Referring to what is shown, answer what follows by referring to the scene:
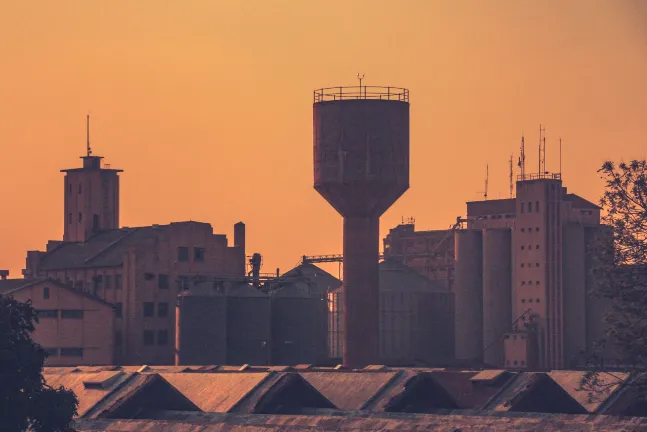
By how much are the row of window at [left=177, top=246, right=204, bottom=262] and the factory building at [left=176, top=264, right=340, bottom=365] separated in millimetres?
6746

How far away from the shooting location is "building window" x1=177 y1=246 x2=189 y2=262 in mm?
126250

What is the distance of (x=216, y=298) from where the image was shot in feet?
382

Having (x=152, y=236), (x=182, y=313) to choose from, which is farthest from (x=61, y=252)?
(x=182, y=313)

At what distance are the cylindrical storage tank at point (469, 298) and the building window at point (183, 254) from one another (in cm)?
2297

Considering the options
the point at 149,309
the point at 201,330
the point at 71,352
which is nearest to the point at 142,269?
the point at 149,309

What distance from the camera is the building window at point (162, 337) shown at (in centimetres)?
12544

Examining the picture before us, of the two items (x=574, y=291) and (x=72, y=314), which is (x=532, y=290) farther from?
(x=72, y=314)

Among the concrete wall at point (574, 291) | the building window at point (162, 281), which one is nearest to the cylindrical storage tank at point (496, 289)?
the concrete wall at point (574, 291)

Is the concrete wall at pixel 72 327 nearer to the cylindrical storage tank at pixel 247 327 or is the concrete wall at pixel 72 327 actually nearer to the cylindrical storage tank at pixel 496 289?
the cylindrical storage tank at pixel 247 327

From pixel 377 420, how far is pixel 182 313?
5554 cm

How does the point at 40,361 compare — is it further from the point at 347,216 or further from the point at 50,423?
the point at 347,216

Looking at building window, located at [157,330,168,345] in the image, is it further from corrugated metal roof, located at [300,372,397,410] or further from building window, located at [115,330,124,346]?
corrugated metal roof, located at [300,372,397,410]

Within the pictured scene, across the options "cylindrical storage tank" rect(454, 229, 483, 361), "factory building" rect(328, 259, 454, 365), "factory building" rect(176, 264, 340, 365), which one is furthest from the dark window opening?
"cylindrical storage tank" rect(454, 229, 483, 361)

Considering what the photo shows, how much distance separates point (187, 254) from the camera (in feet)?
416
